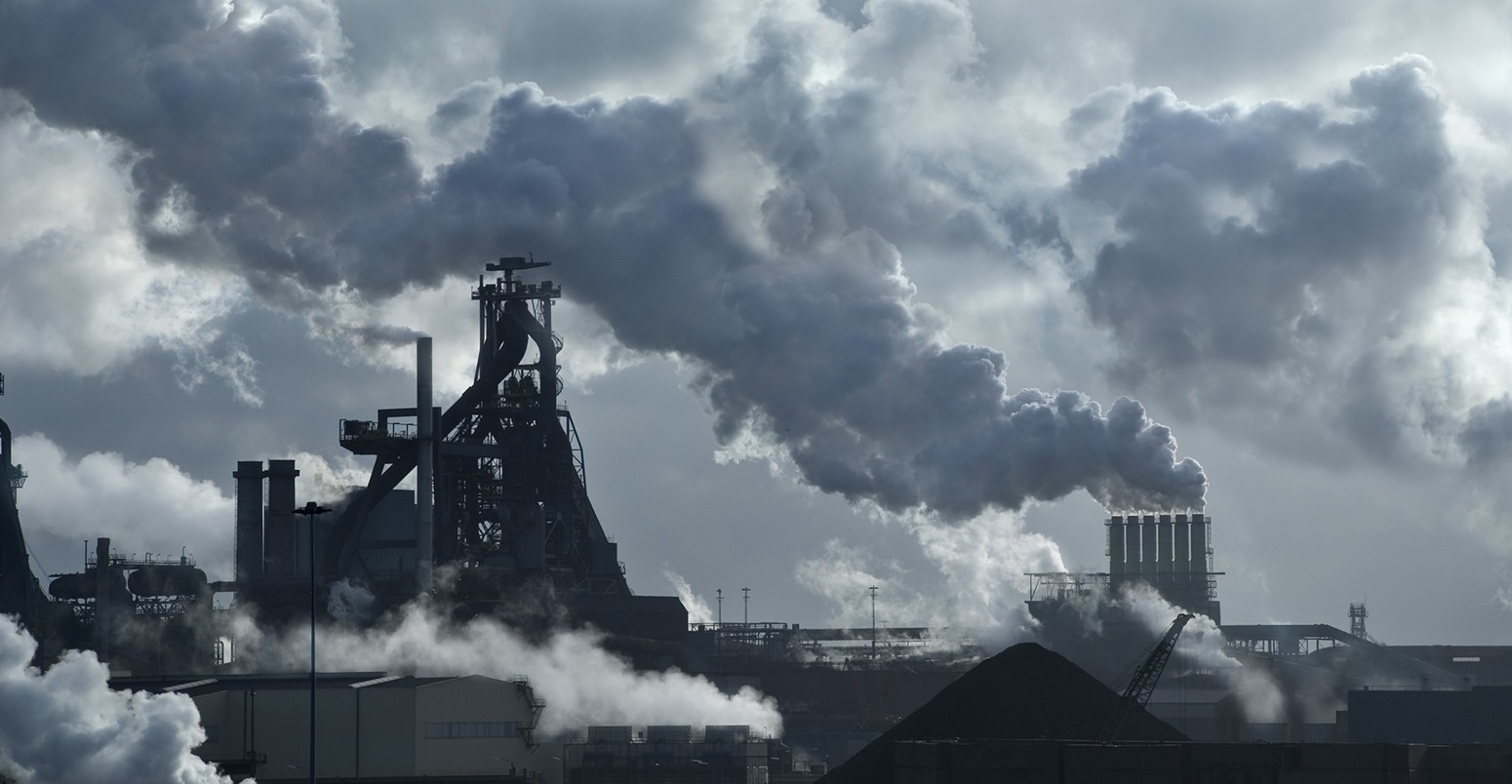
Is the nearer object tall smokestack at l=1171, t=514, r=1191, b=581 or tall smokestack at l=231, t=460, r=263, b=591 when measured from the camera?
tall smokestack at l=231, t=460, r=263, b=591

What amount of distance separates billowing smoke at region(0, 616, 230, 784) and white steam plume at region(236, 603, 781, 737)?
40988mm

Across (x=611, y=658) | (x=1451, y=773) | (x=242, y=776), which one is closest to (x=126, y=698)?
(x=242, y=776)

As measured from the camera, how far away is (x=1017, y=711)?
82.6 meters

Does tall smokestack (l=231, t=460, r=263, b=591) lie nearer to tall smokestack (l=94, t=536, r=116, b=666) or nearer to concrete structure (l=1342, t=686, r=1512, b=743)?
tall smokestack (l=94, t=536, r=116, b=666)

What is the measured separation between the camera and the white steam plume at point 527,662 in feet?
365

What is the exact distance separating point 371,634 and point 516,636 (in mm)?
7461

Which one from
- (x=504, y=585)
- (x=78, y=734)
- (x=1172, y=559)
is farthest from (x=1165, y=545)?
(x=78, y=734)

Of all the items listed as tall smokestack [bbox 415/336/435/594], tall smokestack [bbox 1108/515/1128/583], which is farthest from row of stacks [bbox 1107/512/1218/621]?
tall smokestack [bbox 415/336/435/594]

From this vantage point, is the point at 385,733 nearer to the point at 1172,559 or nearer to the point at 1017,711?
the point at 1017,711

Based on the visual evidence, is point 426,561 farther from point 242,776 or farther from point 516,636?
point 242,776

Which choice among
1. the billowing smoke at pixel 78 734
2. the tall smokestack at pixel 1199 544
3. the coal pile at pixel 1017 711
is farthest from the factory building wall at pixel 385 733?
the tall smokestack at pixel 1199 544

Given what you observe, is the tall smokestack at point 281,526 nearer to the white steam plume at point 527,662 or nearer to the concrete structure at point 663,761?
the white steam plume at point 527,662

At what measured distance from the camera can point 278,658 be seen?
118m

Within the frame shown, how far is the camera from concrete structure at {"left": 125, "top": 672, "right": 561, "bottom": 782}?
85.0 meters
